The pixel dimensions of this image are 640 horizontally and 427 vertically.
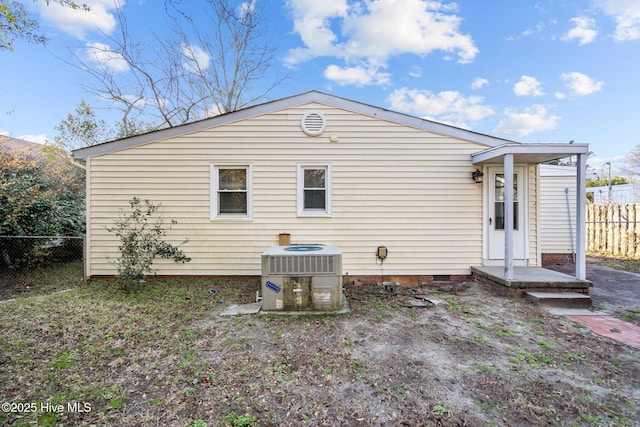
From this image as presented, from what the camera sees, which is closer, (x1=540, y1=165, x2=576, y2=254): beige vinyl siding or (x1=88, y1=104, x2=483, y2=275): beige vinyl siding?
(x1=88, y1=104, x2=483, y2=275): beige vinyl siding

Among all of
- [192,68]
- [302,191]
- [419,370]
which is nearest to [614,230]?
[302,191]

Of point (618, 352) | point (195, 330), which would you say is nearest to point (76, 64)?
point (195, 330)

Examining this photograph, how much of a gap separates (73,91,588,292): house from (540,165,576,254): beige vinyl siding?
10.4 ft

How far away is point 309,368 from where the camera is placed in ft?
8.75

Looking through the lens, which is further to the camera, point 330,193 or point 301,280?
point 330,193

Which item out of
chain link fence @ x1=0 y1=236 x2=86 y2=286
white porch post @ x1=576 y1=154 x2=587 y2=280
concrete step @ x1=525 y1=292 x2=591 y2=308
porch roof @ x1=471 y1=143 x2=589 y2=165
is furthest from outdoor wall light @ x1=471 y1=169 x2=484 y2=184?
chain link fence @ x1=0 y1=236 x2=86 y2=286

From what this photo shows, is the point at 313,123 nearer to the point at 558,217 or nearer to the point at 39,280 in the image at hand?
the point at 39,280

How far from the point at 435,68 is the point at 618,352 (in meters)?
10.2

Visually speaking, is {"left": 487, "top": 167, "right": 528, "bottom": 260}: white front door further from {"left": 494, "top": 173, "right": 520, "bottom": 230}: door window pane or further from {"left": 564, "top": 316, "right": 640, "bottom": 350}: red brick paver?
{"left": 564, "top": 316, "right": 640, "bottom": 350}: red brick paver

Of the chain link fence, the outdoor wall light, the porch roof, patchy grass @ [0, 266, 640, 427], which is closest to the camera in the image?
patchy grass @ [0, 266, 640, 427]

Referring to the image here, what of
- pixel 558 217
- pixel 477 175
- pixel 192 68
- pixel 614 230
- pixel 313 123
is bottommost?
pixel 614 230

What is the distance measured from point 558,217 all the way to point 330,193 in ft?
24.0

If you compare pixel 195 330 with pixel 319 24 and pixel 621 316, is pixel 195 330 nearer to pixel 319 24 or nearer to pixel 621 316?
pixel 621 316

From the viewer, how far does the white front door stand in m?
5.80
